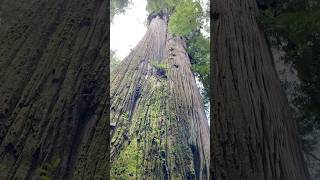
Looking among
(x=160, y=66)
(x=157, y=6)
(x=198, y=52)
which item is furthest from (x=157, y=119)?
(x=157, y=6)

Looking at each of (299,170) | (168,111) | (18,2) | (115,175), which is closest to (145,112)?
(168,111)

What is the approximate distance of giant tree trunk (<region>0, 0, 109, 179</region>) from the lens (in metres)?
1.98

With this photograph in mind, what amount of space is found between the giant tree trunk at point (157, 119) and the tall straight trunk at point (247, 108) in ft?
19.5

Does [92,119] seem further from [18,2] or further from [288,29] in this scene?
[288,29]

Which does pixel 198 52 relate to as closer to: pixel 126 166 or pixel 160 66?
pixel 160 66

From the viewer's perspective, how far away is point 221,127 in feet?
10.1

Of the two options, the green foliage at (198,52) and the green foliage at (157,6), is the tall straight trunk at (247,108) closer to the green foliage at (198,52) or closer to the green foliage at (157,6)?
the green foliage at (198,52)

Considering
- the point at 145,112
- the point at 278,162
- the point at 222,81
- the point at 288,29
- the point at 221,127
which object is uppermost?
the point at 145,112

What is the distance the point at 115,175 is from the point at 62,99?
7.53 m

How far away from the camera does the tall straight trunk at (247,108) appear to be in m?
2.96

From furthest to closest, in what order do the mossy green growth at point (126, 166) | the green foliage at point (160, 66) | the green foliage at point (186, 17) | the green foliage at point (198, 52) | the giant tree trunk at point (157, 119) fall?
the green foliage at point (198, 52) < the green foliage at point (160, 66) < the green foliage at point (186, 17) < the giant tree trunk at point (157, 119) < the mossy green growth at point (126, 166)

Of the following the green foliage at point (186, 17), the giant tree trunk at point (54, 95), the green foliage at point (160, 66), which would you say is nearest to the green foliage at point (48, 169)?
the giant tree trunk at point (54, 95)

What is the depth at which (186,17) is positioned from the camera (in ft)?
39.6

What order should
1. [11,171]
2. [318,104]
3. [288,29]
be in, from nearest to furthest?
[11,171] → [288,29] → [318,104]
